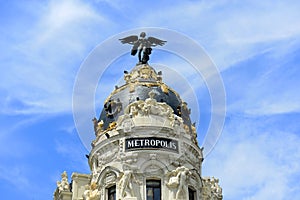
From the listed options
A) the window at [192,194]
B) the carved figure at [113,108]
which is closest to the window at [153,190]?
the window at [192,194]

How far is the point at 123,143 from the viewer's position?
1682 inches

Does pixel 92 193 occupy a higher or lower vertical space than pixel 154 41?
lower

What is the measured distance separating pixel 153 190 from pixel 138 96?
777 centimetres

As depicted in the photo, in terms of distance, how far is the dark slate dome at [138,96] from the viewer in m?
45.8

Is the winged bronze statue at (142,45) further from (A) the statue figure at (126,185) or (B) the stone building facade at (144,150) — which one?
(A) the statue figure at (126,185)

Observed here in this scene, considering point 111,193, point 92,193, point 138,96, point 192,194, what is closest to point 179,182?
point 192,194

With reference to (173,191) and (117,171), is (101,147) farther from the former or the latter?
(173,191)

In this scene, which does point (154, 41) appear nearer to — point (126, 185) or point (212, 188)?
point (212, 188)

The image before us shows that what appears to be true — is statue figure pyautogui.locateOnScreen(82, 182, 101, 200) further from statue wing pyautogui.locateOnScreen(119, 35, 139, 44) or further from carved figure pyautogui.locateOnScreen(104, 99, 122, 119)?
statue wing pyautogui.locateOnScreen(119, 35, 139, 44)

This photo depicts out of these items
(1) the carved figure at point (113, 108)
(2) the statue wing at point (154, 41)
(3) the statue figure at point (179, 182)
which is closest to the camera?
(3) the statue figure at point (179, 182)

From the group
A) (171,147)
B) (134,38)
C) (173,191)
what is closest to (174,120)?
(171,147)

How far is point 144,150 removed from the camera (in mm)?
42062

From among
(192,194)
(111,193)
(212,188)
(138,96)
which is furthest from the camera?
(212,188)

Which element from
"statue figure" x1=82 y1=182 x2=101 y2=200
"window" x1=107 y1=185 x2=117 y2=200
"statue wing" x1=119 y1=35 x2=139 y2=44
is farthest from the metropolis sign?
"statue wing" x1=119 y1=35 x2=139 y2=44
